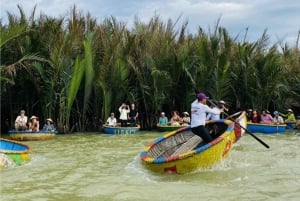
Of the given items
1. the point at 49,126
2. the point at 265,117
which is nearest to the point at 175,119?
the point at 265,117

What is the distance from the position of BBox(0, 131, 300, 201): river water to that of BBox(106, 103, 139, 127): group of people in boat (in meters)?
Answer: 5.88

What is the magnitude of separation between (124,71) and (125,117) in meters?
2.04

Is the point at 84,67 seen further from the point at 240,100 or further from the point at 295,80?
the point at 295,80

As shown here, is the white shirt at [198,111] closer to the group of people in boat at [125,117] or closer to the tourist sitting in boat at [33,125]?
the tourist sitting in boat at [33,125]

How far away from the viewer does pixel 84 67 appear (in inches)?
839

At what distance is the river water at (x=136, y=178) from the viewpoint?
9031mm

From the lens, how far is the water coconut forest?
69.1ft

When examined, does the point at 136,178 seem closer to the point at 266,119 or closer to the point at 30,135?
the point at 30,135

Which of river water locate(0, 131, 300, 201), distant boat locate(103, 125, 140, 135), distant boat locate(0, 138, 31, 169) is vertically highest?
distant boat locate(103, 125, 140, 135)

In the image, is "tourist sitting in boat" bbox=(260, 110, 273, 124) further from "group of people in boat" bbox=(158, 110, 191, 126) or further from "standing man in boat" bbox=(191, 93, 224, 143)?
"standing man in boat" bbox=(191, 93, 224, 143)

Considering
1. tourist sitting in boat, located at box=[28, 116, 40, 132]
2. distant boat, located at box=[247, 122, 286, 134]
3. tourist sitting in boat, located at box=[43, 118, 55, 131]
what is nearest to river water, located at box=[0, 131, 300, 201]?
tourist sitting in boat, located at box=[28, 116, 40, 132]

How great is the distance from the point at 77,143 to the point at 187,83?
740cm

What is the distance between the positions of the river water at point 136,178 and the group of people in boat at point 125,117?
588 cm

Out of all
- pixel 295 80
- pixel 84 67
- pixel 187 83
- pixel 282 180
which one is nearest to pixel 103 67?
pixel 84 67
